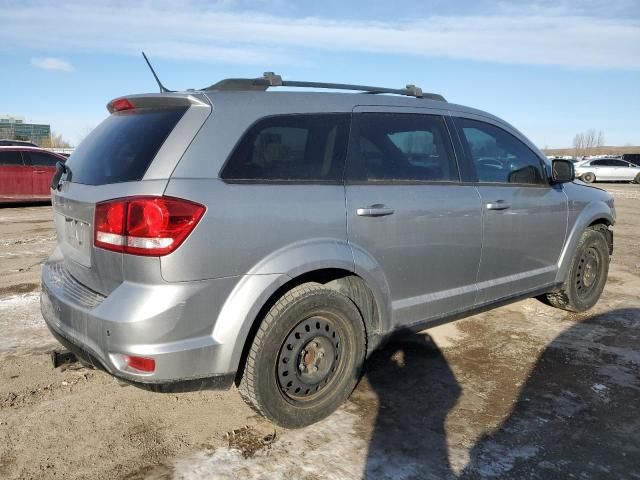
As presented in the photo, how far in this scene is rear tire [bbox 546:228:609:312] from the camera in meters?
4.89

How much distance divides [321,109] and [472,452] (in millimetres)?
2048

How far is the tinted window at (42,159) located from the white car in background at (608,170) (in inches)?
1047

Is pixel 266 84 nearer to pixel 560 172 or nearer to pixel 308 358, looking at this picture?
pixel 308 358

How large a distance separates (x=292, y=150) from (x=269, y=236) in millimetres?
552

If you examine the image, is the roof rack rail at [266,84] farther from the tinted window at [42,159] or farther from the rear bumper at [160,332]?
the tinted window at [42,159]

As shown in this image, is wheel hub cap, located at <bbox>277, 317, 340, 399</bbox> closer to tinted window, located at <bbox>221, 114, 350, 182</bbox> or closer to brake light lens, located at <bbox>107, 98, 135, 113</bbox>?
tinted window, located at <bbox>221, 114, 350, 182</bbox>

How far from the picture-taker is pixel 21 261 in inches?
275

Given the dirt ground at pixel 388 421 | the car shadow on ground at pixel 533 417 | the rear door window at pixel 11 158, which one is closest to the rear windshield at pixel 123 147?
the dirt ground at pixel 388 421

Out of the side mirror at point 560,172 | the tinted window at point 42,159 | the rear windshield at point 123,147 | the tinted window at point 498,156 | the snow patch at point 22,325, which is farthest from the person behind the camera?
the tinted window at point 42,159

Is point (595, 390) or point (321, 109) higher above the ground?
point (321, 109)

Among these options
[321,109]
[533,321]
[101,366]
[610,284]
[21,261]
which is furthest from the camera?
[21,261]

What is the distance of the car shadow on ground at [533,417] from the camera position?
2.59m

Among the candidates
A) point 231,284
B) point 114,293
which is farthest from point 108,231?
point 231,284

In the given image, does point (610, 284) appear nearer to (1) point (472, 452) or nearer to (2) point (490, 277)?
(2) point (490, 277)
